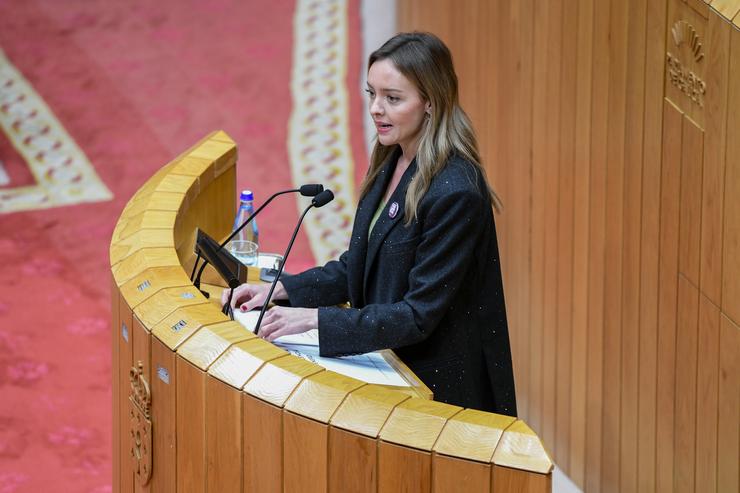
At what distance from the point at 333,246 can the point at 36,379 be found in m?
1.93

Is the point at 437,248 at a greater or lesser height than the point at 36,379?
greater

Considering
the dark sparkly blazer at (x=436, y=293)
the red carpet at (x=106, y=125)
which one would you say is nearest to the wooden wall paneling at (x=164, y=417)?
the dark sparkly blazer at (x=436, y=293)

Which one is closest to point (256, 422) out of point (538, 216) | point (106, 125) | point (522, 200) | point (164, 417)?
point (164, 417)

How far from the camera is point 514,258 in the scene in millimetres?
4754

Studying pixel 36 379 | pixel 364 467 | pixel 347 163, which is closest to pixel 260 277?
pixel 364 467

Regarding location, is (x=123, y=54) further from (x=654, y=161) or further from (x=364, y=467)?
(x=364, y=467)

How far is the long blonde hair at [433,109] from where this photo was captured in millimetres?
2586

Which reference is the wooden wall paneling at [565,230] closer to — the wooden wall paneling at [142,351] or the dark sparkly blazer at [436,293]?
the dark sparkly blazer at [436,293]

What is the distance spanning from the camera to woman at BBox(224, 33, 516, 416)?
2529 millimetres

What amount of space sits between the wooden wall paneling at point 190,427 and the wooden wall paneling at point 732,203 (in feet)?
4.95

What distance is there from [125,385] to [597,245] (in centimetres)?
180

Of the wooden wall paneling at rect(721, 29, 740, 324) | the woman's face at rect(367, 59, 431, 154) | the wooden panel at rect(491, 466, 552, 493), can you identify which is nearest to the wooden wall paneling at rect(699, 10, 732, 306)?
the wooden wall paneling at rect(721, 29, 740, 324)

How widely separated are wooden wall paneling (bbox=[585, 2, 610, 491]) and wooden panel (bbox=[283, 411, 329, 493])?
2066 mm

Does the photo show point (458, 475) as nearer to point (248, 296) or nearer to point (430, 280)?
point (430, 280)
